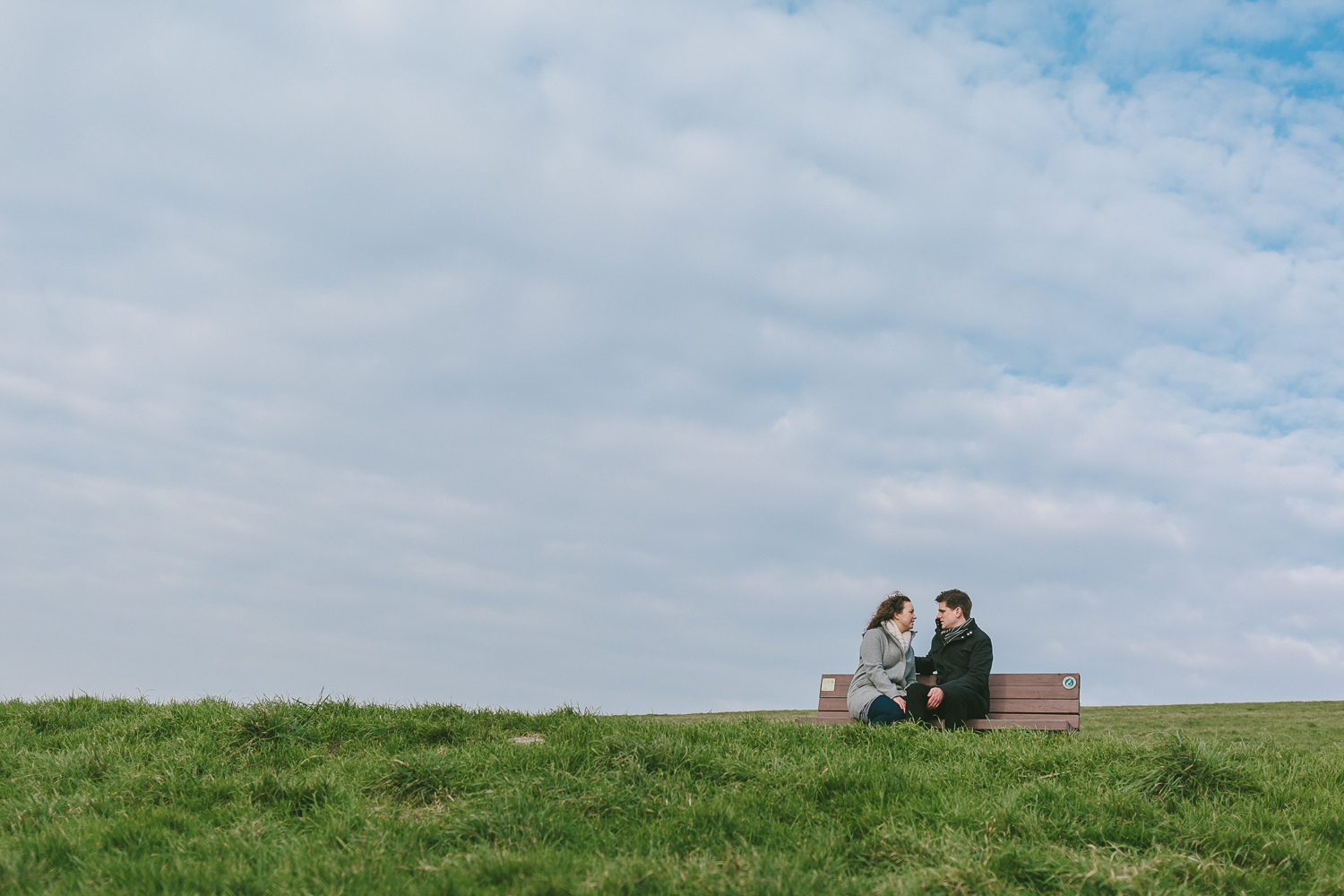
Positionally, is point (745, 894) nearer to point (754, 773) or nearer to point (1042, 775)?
point (754, 773)

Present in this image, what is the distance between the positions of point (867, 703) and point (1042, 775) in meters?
3.67

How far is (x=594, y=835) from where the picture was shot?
6207 millimetres

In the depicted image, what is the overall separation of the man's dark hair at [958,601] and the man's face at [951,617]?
0.11 feet

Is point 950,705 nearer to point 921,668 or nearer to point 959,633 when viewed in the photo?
point 959,633

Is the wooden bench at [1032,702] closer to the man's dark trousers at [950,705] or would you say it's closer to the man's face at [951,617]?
the man's dark trousers at [950,705]

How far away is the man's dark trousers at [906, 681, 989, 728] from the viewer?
11.1 m

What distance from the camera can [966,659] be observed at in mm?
11664

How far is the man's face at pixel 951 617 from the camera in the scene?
11891mm

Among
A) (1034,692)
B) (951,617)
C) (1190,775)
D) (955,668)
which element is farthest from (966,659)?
(1190,775)

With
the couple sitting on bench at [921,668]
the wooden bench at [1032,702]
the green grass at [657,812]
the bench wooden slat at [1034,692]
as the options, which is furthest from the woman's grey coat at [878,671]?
the green grass at [657,812]

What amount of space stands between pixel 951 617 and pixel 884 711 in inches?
60.1

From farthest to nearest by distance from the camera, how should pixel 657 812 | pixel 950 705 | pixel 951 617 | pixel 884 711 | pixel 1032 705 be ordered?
pixel 951 617 → pixel 1032 705 → pixel 884 711 → pixel 950 705 → pixel 657 812

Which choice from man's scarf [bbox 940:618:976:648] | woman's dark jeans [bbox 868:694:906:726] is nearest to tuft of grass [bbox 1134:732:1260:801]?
woman's dark jeans [bbox 868:694:906:726]

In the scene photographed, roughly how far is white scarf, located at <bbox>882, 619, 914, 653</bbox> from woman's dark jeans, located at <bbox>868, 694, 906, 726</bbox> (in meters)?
0.72
